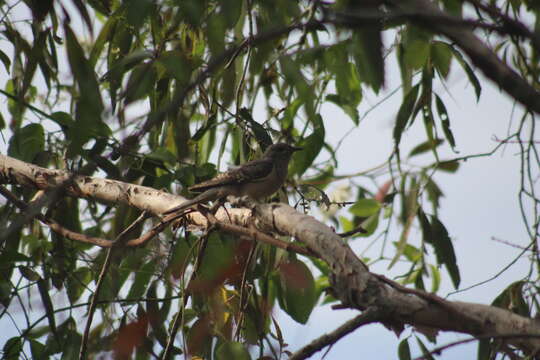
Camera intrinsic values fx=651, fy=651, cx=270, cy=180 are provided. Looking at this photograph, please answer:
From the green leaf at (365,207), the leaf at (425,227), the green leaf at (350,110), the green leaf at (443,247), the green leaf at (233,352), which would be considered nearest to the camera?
the green leaf at (233,352)

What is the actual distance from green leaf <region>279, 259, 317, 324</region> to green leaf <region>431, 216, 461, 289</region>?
2.09 feet

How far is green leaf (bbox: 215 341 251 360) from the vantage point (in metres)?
2.22

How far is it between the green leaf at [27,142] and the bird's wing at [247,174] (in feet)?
3.05

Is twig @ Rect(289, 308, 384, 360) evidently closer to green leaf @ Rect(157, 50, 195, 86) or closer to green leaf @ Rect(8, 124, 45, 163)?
green leaf @ Rect(157, 50, 195, 86)

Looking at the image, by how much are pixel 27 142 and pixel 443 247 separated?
213 cm

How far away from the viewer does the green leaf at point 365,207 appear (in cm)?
324

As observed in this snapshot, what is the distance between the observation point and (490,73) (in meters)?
0.91

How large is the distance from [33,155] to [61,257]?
564 millimetres

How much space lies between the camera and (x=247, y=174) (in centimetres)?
369

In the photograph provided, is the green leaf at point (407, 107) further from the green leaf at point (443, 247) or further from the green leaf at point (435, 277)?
the green leaf at point (435, 277)

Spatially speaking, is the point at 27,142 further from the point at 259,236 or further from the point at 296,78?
the point at 296,78

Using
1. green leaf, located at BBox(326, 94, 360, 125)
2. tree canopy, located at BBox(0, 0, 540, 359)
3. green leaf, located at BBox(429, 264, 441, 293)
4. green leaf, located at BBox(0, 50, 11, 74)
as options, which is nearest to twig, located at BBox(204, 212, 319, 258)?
tree canopy, located at BBox(0, 0, 540, 359)

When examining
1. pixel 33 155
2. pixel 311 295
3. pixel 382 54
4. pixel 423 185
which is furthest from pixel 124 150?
pixel 33 155

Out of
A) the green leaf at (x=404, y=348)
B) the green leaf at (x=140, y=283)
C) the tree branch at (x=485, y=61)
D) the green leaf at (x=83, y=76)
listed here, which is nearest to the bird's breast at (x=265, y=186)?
the green leaf at (x=140, y=283)
